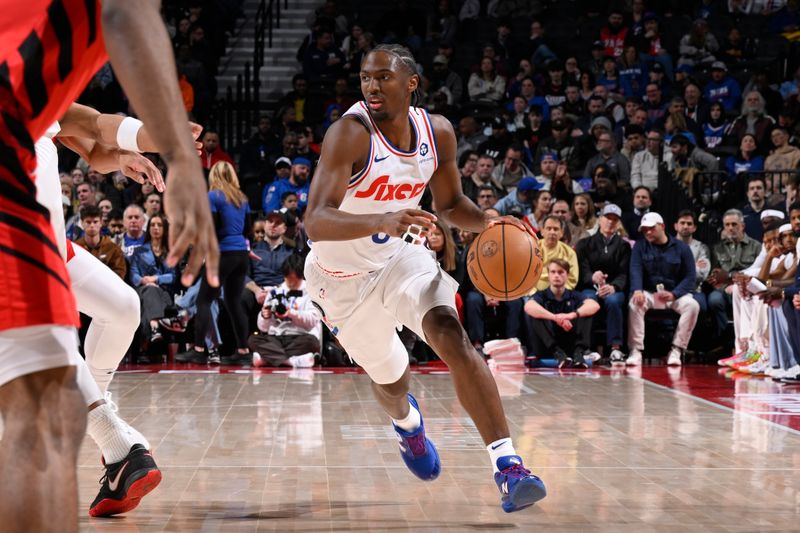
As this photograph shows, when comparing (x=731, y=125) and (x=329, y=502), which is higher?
(x=731, y=125)

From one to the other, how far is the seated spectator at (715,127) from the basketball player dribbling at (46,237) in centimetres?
1315

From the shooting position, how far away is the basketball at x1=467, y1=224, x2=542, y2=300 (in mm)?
4660

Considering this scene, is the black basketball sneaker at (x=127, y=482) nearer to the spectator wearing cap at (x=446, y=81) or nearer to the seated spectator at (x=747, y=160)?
the seated spectator at (x=747, y=160)

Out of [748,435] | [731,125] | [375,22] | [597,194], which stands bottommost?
[748,435]

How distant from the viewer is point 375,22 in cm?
1745

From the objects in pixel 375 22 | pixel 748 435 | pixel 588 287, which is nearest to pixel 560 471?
pixel 748 435

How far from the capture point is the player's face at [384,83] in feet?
14.5

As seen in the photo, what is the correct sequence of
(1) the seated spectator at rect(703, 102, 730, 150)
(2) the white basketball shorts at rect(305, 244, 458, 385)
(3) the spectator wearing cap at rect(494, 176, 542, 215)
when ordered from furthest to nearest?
(1) the seated spectator at rect(703, 102, 730, 150) → (3) the spectator wearing cap at rect(494, 176, 542, 215) → (2) the white basketball shorts at rect(305, 244, 458, 385)

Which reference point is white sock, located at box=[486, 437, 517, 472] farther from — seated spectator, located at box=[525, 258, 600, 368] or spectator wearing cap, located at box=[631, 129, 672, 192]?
spectator wearing cap, located at box=[631, 129, 672, 192]

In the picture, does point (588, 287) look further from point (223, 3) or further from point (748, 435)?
point (223, 3)

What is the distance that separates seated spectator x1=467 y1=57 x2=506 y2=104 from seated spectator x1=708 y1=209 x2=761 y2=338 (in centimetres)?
508

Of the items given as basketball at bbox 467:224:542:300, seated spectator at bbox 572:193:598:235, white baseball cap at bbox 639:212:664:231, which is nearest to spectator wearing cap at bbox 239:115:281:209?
seated spectator at bbox 572:193:598:235

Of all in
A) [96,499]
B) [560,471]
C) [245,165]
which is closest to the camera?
[96,499]

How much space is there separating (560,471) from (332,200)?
1.77 m
